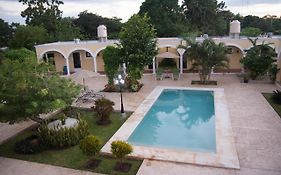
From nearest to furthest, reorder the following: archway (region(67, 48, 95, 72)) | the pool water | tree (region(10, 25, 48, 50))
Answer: the pool water < archway (region(67, 48, 95, 72)) < tree (region(10, 25, 48, 50))

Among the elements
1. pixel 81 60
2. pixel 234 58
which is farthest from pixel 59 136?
pixel 234 58

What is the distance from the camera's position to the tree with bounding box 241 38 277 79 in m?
22.4

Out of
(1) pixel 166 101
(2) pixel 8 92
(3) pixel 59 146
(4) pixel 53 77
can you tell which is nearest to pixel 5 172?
(3) pixel 59 146

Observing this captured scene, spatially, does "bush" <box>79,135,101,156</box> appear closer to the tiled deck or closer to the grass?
the grass

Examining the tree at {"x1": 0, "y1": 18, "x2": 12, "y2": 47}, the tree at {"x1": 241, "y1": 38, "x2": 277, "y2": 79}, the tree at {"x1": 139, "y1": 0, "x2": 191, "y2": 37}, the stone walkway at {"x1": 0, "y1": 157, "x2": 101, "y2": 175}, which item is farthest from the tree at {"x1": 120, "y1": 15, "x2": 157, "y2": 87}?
the tree at {"x1": 0, "y1": 18, "x2": 12, "y2": 47}

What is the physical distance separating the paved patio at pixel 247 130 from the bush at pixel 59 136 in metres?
1.55

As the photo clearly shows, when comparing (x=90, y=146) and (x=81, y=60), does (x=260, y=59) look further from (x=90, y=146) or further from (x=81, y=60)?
(x=81, y=60)

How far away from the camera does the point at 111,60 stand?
22.0 metres

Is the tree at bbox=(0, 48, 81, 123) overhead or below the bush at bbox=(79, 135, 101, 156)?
overhead

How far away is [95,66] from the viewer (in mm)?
29672

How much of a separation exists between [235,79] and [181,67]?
5.85 metres

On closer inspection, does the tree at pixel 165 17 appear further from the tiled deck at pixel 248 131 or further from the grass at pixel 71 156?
the grass at pixel 71 156

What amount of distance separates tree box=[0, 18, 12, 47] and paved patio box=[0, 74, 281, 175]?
33505mm

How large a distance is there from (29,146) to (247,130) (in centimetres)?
1102
